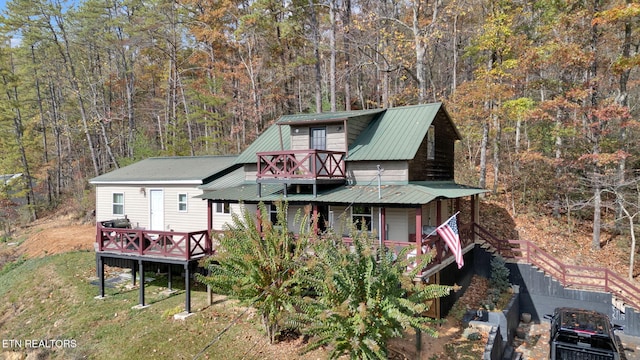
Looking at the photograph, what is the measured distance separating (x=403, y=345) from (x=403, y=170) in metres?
5.96

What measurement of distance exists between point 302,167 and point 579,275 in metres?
12.4

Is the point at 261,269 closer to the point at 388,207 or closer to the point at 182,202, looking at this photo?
the point at 388,207

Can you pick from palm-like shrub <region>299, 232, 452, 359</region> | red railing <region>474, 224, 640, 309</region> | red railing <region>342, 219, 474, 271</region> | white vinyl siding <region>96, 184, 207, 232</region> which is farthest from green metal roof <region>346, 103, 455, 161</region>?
white vinyl siding <region>96, 184, 207, 232</region>

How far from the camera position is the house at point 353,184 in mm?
12414

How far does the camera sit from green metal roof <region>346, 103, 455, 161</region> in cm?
1343

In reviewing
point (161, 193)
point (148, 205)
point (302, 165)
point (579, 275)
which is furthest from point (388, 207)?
point (148, 205)

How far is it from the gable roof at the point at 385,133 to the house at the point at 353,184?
41 millimetres

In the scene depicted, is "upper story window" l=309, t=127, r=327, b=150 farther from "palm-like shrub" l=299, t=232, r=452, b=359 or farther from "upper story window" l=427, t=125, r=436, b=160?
"palm-like shrub" l=299, t=232, r=452, b=359

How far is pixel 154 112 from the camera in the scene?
36.6 metres

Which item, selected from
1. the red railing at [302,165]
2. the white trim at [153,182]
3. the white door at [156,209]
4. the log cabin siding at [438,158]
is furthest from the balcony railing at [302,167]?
the white door at [156,209]

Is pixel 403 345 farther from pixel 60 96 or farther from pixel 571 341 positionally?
pixel 60 96

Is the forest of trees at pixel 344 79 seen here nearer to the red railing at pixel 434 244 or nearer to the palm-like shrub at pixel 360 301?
the red railing at pixel 434 244

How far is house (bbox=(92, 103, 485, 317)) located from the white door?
0.52m

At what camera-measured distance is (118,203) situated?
18750 millimetres
